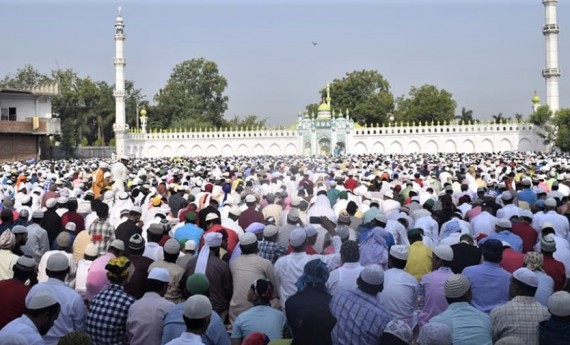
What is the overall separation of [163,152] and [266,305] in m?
53.6

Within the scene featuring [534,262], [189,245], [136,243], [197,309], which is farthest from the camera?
[189,245]

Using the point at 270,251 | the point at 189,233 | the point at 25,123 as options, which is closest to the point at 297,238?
the point at 270,251

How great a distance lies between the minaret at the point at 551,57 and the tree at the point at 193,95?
111 ft

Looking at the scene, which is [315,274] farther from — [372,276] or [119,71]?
[119,71]

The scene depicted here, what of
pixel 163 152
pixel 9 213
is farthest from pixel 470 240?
pixel 163 152

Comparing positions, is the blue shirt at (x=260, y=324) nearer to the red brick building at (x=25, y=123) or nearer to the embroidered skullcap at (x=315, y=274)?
the embroidered skullcap at (x=315, y=274)

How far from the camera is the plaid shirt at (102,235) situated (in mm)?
8344

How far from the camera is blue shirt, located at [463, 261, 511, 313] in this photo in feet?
20.3

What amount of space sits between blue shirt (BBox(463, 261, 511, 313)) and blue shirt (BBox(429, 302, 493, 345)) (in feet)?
3.11

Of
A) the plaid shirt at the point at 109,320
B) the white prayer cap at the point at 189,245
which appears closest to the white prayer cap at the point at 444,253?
the white prayer cap at the point at 189,245

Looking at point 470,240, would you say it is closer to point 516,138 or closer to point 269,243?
point 269,243

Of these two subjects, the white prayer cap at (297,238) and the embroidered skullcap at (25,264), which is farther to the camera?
the white prayer cap at (297,238)

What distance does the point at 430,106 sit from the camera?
66125 millimetres

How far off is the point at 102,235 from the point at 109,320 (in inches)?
118
